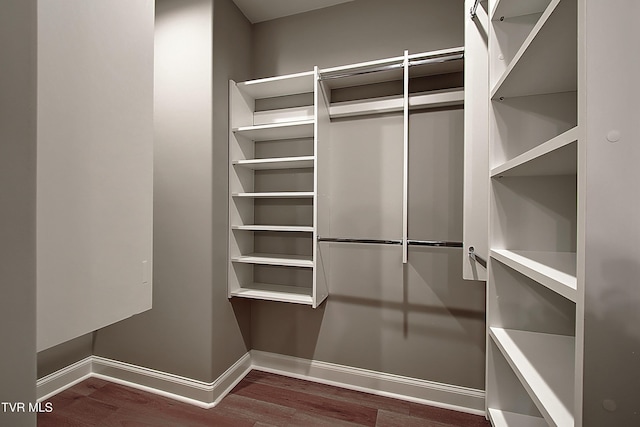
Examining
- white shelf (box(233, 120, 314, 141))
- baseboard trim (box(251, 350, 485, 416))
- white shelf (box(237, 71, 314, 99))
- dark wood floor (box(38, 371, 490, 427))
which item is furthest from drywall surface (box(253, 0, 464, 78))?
dark wood floor (box(38, 371, 490, 427))

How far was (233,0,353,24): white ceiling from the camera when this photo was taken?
2.05 meters

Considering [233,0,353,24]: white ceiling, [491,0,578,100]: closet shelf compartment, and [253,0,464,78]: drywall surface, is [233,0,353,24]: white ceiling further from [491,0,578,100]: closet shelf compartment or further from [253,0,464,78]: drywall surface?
[491,0,578,100]: closet shelf compartment

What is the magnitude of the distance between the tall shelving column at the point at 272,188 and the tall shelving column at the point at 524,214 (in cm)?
111

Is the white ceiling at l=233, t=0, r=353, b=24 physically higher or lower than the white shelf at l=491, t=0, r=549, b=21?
higher

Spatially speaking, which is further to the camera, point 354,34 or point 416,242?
point 354,34

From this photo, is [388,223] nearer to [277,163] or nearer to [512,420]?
[277,163]

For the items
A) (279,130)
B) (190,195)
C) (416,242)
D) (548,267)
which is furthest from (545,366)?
(190,195)

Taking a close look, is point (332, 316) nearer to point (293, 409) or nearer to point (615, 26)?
point (293, 409)

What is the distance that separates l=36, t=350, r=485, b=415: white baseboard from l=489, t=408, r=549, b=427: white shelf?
0.99 m

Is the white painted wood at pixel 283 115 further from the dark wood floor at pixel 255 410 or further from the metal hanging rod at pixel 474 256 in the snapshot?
the dark wood floor at pixel 255 410

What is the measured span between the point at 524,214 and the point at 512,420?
2.19ft

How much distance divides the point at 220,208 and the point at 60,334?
4.24 ft

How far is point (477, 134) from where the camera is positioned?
124cm

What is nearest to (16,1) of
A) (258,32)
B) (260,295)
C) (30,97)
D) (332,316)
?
(30,97)
